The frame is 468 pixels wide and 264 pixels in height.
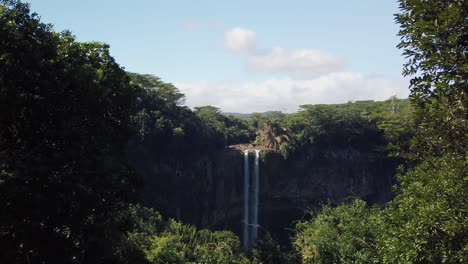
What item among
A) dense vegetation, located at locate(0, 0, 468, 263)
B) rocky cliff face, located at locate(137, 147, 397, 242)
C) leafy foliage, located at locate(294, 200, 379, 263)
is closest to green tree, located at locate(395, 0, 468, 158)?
dense vegetation, located at locate(0, 0, 468, 263)

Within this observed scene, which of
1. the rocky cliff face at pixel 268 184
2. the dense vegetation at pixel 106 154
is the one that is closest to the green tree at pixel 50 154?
the dense vegetation at pixel 106 154

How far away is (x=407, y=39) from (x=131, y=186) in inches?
255

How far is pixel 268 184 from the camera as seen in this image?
34.9 meters

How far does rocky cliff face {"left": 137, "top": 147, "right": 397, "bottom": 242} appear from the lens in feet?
100

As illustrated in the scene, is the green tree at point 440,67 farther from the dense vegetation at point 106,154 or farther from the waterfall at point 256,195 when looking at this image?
the waterfall at point 256,195

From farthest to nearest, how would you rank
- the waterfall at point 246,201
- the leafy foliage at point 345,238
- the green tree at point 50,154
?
the waterfall at point 246,201 → the leafy foliage at point 345,238 → the green tree at point 50,154

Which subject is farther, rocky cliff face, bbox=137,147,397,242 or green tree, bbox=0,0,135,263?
rocky cliff face, bbox=137,147,397,242

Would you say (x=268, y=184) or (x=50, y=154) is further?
(x=268, y=184)

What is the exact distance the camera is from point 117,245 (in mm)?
9219

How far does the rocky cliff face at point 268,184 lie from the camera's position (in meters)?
30.5

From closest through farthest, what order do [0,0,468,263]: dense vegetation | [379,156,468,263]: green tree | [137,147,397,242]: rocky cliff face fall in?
[379,156,468,263]: green tree, [0,0,468,263]: dense vegetation, [137,147,397,242]: rocky cliff face

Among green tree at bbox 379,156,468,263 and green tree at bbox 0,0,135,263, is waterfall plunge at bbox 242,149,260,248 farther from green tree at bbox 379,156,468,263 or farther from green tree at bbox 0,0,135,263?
green tree at bbox 379,156,468,263

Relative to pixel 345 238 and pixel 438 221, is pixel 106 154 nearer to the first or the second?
pixel 438 221

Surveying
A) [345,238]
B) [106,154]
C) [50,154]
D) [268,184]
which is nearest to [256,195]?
[268,184]
